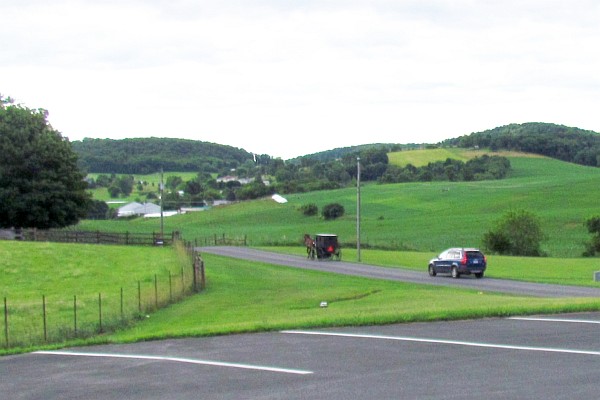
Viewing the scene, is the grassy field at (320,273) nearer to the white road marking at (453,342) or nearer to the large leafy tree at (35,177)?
the white road marking at (453,342)

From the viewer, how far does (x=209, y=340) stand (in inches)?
695

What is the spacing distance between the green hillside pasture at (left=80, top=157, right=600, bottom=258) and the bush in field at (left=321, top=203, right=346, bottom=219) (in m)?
1.36

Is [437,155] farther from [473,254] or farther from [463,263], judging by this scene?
[463,263]

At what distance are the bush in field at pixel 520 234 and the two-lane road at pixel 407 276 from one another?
1820cm

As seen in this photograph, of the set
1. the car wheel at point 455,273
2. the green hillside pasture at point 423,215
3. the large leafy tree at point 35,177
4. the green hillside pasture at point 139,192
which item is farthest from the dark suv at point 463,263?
the green hillside pasture at point 139,192

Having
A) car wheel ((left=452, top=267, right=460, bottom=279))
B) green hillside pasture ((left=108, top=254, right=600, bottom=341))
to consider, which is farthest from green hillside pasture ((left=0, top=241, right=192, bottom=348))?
car wheel ((left=452, top=267, right=460, bottom=279))

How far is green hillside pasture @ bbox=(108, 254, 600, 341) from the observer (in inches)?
778

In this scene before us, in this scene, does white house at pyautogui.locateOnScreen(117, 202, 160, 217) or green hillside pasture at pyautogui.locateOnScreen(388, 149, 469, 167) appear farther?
green hillside pasture at pyautogui.locateOnScreen(388, 149, 469, 167)

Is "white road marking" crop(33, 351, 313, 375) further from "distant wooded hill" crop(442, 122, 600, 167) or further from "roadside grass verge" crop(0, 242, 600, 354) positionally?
"distant wooded hill" crop(442, 122, 600, 167)

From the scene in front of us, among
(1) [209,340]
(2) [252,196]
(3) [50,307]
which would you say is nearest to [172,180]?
(2) [252,196]

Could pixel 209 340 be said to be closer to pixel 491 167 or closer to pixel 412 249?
pixel 412 249

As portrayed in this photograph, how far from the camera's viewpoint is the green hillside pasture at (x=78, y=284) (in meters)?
23.7

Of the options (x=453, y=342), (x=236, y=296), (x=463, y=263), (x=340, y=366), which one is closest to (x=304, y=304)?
(x=236, y=296)

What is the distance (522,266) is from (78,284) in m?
27.1
